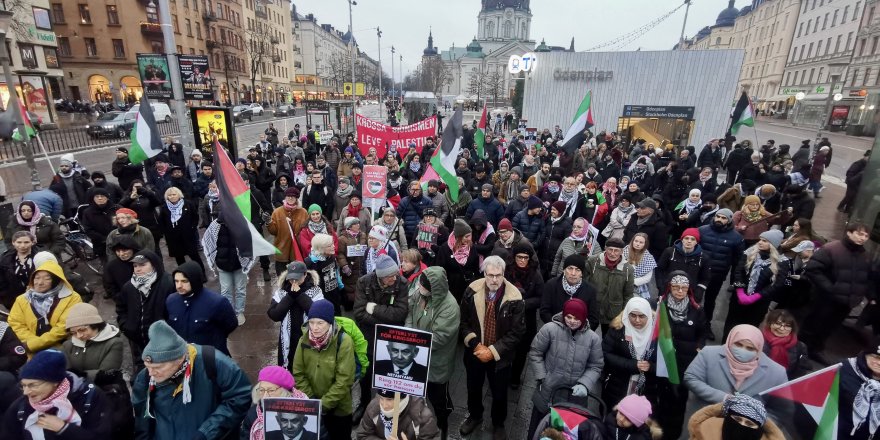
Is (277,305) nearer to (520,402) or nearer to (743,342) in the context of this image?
(520,402)

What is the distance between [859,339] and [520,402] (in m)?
5.22

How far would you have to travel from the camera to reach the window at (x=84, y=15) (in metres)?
43.7

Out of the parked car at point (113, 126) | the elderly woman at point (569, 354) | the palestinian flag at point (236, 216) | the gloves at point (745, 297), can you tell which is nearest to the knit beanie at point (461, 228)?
the elderly woman at point (569, 354)

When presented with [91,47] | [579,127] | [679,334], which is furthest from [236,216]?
[91,47]

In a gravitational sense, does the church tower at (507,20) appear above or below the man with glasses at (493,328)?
above

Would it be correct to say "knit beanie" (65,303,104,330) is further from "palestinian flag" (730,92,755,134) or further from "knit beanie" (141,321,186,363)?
"palestinian flag" (730,92,755,134)

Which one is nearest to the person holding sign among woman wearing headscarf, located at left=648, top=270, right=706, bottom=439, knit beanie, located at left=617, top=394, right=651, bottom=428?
knit beanie, located at left=617, top=394, right=651, bottom=428

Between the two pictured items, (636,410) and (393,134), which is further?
(393,134)

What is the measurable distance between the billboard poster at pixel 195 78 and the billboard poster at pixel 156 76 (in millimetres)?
873

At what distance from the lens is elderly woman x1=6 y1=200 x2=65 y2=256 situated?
566 cm

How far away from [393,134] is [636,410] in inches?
416

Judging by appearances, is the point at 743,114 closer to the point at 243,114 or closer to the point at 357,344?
the point at 357,344

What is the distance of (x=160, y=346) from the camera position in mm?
2842

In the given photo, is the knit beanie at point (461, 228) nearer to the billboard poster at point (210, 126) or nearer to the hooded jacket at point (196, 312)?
the hooded jacket at point (196, 312)
